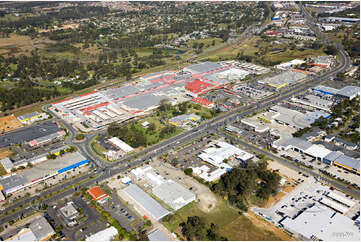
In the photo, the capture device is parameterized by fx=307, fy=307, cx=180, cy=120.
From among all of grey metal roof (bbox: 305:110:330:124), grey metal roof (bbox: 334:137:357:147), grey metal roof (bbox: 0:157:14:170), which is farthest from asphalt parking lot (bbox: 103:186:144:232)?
grey metal roof (bbox: 305:110:330:124)

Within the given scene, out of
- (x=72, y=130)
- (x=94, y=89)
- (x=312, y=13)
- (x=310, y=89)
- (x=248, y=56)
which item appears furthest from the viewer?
(x=312, y=13)

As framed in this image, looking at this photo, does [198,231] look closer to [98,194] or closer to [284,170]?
[98,194]

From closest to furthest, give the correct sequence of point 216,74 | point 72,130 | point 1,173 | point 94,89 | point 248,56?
point 1,173 → point 72,130 → point 94,89 → point 216,74 → point 248,56

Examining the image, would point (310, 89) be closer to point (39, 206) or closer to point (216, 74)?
point (216, 74)

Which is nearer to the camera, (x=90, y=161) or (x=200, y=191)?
(x=200, y=191)

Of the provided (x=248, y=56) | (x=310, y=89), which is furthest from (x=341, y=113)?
(x=248, y=56)

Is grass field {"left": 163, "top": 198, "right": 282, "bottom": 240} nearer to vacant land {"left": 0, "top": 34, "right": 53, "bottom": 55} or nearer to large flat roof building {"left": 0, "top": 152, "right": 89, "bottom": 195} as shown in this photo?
large flat roof building {"left": 0, "top": 152, "right": 89, "bottom": 195}
